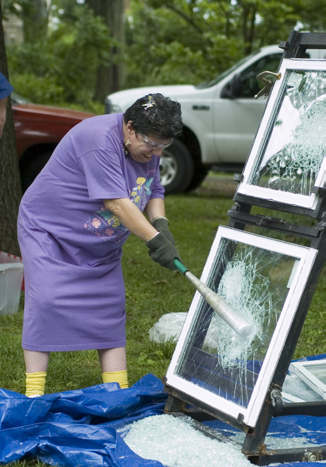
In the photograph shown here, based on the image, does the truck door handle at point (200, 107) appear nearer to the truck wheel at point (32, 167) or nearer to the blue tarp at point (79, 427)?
the truck wheel at point (32, 167)

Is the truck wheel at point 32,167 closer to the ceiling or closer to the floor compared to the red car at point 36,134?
closer to the floor

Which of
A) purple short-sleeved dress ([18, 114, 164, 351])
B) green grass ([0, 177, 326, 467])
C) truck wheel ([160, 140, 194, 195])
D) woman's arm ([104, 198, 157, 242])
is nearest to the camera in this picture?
woman's arm ([104, 198, 157, 242])

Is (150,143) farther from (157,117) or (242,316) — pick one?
(242,316)

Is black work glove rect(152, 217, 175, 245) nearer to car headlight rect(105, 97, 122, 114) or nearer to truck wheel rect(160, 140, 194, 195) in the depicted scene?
truck wheel rect(160, 140, 194, 195)

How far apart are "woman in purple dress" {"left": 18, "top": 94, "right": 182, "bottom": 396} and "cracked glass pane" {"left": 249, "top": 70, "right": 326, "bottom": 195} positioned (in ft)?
1.32

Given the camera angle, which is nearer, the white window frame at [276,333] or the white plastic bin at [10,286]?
the white window frame at [276,333]

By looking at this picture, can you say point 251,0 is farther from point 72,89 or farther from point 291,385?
point 291,385

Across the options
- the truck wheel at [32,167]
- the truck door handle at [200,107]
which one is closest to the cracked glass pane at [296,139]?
the truck wheel at [32,167]

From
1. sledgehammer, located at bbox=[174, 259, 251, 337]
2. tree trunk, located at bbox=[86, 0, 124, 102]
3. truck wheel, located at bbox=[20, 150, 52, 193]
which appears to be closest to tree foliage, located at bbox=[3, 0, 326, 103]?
tree trunk, located at bbox=[86, 0, 124, 102]

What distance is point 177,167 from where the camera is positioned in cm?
1028

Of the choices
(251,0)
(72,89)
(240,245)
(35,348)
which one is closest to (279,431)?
(240,245)

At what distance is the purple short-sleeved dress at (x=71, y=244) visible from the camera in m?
3.24

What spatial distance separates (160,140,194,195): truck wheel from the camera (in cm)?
1024

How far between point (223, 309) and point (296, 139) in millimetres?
752
